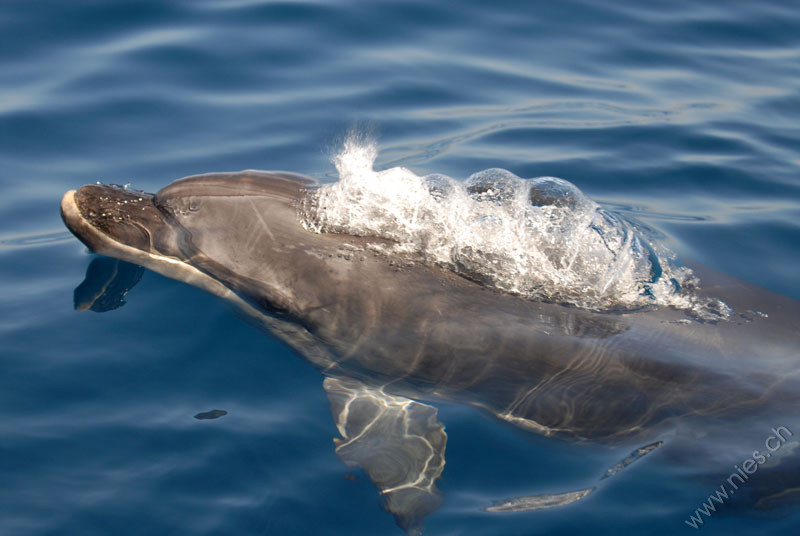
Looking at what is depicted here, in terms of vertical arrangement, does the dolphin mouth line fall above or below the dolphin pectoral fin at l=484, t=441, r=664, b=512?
above

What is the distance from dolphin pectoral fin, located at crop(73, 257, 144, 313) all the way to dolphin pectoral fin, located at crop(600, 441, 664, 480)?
440 cm

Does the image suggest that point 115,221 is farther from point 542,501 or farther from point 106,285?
point 542,501

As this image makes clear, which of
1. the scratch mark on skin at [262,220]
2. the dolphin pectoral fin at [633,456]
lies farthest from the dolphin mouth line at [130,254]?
the dolphin pectoral fin at [633,456]

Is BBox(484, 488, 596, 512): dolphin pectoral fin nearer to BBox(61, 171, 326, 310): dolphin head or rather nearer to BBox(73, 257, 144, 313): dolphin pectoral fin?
BBox(61, 171, 326, 310): dolphin head

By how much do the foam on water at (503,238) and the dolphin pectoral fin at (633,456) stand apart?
1042mm

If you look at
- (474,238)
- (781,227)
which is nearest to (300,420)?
(474,238)

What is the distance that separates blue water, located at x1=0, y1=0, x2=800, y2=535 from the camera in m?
5.31

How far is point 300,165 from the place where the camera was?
9820 mm

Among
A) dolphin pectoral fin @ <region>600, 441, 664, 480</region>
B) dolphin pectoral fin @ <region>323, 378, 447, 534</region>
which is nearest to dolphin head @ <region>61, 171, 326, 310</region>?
dolphin pectoral fin @ <region>323, 378, 447, 534</region>

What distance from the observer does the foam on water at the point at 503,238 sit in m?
6.10

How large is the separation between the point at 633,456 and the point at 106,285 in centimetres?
485

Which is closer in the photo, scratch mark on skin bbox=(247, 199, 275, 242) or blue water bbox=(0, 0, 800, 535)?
blue water bbox=(0, 0, 800, 535)

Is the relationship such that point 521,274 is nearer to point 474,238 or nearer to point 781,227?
point 474,238

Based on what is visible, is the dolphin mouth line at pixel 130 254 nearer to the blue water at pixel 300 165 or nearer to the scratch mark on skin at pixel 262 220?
the blue water at pixel 300 165
